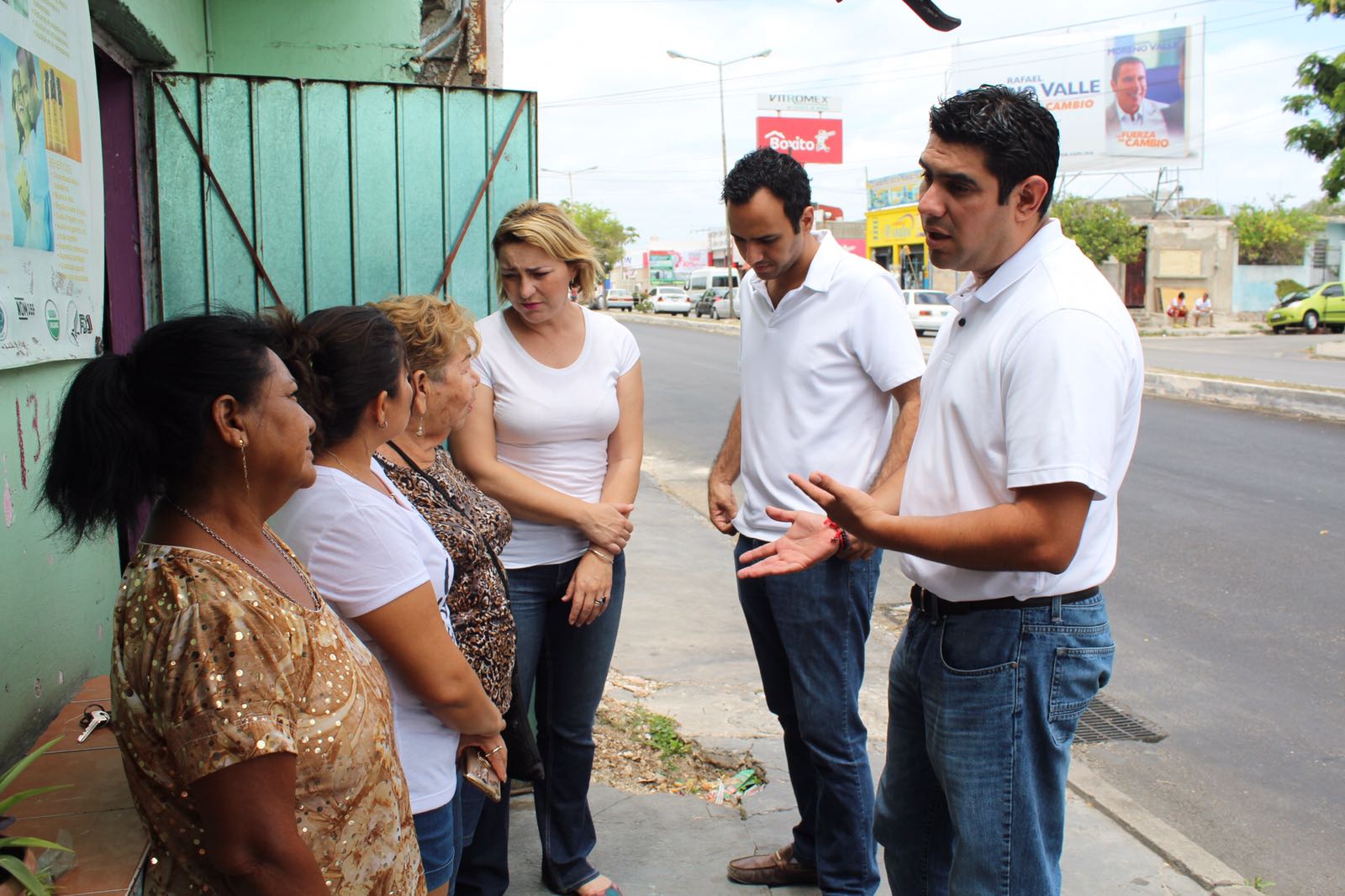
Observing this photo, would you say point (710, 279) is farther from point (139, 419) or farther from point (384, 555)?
point (139, 419)

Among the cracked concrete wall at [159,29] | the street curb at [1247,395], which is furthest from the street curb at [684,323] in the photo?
the cracked concrete wall at [159,29]

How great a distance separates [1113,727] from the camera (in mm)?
4457

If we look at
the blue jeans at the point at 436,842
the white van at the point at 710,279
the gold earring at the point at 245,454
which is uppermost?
the white van at the point at 710,279

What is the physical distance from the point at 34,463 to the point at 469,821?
127cm

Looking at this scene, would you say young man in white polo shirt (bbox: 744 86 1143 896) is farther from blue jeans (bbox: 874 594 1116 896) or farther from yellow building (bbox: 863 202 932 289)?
yellow building (bbox: 863 202 932 289)

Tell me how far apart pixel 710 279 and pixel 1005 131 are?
49.2 m

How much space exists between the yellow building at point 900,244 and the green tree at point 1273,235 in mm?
12804

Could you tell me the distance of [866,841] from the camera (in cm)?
282

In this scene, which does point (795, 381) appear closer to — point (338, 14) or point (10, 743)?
point (10, 743)

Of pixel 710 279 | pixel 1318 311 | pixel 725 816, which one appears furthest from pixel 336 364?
pixel 710 279

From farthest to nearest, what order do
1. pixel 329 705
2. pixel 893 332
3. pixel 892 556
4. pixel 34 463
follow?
pixel 892 556, pixel 893 332, pixel 34 463, pixel 329 705

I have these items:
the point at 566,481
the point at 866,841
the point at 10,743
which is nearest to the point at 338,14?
the point at 566,481

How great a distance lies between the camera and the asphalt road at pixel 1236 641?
3723mm

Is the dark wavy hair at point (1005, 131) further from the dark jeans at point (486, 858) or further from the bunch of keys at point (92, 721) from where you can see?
the bunch of keys at point (92, 721)
